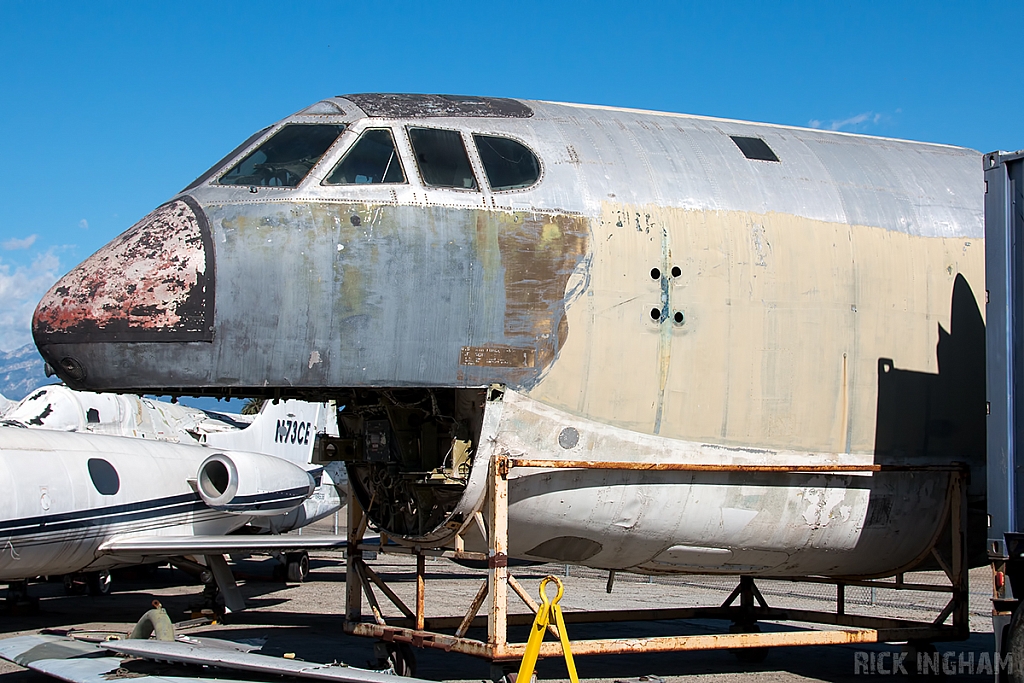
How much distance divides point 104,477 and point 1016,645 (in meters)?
13.2

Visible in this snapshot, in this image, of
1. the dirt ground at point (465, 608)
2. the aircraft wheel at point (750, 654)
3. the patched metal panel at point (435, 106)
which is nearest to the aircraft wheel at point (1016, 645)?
the dirt ground at point (465, 608)

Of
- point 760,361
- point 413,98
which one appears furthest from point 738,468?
point 413,98

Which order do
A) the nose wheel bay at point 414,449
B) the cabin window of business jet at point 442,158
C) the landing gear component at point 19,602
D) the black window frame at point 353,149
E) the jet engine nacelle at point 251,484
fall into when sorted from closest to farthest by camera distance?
1. the black window frame at point 353,149
2. the cabin window of business jet at point 442,158
3. the nose wheel bay at point 414,449
4. the landing gear component at point 19,602
5. the jet engine nacelle at point 251,484

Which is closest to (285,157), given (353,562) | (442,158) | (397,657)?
(442,158)

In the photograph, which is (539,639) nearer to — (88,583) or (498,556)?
(498,556)

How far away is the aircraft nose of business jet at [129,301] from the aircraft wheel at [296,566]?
1514 centimetres

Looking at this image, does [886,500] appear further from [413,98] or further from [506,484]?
[413,98]

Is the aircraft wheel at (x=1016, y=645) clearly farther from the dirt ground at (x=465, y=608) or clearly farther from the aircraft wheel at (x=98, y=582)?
the aircraft wheel at (x=98, y=582)

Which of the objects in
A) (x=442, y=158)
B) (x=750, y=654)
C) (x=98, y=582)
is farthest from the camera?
(x=98, y=582)

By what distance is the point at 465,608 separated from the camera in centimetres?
1600

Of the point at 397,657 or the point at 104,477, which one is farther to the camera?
the point at 104,477

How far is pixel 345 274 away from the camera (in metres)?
6.95

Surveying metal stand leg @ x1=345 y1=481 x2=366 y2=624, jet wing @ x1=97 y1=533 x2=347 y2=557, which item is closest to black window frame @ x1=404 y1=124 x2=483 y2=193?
metal stand leg @ x1=345 y1=481 x2=366 y2=624

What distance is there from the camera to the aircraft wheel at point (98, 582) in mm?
18891
